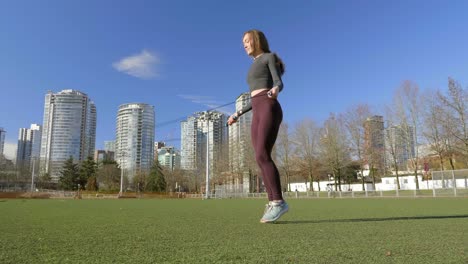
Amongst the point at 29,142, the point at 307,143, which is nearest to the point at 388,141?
the point at 307,143

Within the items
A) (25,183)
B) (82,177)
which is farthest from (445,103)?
(25,183)

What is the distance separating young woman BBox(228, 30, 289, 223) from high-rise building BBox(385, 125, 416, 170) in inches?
1354

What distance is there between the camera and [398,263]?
177 cm

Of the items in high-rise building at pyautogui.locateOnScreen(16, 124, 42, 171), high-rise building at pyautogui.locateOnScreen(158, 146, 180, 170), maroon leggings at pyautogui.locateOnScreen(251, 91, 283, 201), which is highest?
high-rise building at pyautogui.locateOnScreen(16, 124, 42, 171)

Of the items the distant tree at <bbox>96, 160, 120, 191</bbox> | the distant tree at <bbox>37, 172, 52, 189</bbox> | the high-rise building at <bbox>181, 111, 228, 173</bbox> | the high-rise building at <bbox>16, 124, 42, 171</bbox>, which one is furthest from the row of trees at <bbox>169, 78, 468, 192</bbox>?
the high-rise building at <bbox>16, 124, 42, 171</bbox>

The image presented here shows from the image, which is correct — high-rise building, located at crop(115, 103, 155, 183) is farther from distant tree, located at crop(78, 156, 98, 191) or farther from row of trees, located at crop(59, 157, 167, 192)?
distant tree, located at crop(78, 156, 98, 191)

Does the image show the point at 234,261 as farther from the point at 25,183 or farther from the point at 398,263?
the point at 25,183

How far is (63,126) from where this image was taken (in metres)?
87.3

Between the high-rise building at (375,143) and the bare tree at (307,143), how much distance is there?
29.0 ft

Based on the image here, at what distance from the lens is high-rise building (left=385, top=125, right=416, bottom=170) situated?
1348 inches

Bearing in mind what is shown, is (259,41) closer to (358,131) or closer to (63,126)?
(358,131)

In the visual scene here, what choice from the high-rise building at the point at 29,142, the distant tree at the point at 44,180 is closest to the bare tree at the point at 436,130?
the distant tree at the point at 44,180

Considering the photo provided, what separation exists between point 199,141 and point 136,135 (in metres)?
15.1

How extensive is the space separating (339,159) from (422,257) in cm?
4139
